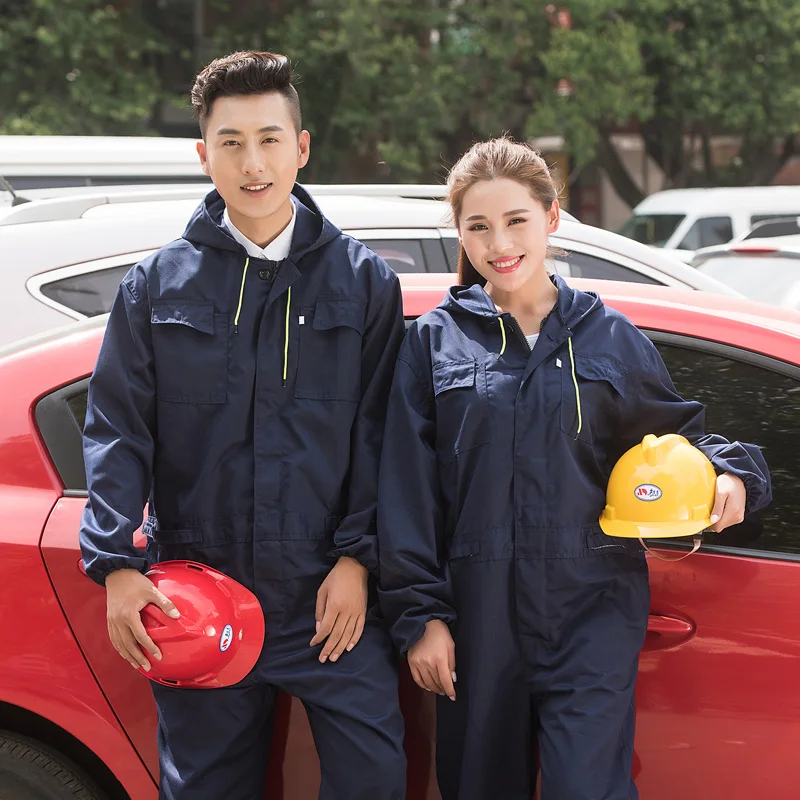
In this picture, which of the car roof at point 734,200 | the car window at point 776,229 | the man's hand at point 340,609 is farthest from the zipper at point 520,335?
the car roof at point 734,200

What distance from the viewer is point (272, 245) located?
2287 millimetres

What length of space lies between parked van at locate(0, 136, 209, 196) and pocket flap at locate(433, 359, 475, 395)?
4677 millimetres

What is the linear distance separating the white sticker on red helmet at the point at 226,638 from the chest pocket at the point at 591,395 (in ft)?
2.35

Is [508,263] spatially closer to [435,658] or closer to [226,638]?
[435,658]

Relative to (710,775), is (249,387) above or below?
above

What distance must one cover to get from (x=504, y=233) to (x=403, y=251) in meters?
2.12

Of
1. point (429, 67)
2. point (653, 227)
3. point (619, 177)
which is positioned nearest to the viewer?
point (653, 227)

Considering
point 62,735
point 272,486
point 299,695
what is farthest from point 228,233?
point 62,735

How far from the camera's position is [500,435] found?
218cm

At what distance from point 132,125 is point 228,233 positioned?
13.2m

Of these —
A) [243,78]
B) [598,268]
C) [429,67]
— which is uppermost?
[429,67]

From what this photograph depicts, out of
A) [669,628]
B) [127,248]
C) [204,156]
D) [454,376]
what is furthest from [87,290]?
[669,628]

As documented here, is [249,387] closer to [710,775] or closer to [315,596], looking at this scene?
[315,596]

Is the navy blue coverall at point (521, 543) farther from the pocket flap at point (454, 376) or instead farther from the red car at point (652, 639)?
the red car at point (652, 639)
